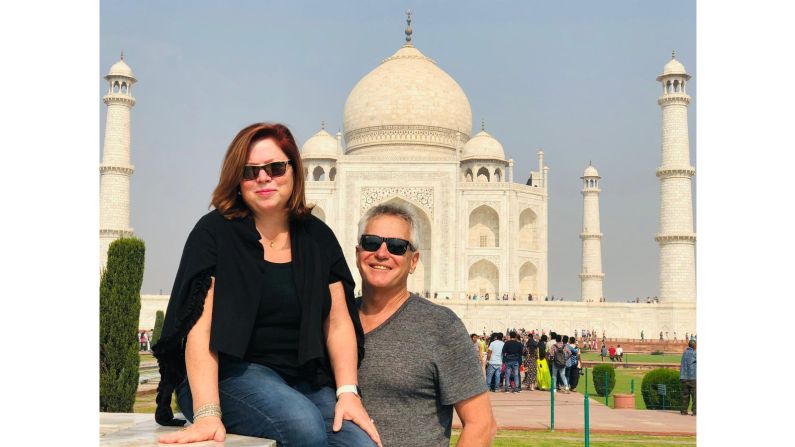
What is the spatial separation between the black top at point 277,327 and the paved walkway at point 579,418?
5.05 meters

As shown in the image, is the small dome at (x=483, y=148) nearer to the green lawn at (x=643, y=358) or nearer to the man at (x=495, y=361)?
the green lawn at (x=643, y=358)

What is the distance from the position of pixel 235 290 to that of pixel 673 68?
23.2 meters

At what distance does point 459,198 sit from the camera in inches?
1009

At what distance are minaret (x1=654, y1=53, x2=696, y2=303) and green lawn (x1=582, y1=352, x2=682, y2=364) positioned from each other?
9.68ft

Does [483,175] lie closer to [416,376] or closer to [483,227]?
[483,227]

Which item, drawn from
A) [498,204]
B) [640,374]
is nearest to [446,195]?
[498,204]

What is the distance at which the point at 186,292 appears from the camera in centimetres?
197

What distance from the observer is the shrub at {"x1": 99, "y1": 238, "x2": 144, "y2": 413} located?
285 inches

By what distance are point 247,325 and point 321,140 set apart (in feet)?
90.3

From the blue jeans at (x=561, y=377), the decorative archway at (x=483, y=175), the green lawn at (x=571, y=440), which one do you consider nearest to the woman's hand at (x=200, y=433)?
the green lawn at (x=571, y=440)

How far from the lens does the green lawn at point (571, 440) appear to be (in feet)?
21.1

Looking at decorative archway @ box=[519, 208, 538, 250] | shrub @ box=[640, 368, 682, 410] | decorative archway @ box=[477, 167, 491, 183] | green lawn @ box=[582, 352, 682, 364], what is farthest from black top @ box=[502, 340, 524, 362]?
decorative archway @ box=[477, 167, 491, 183]
